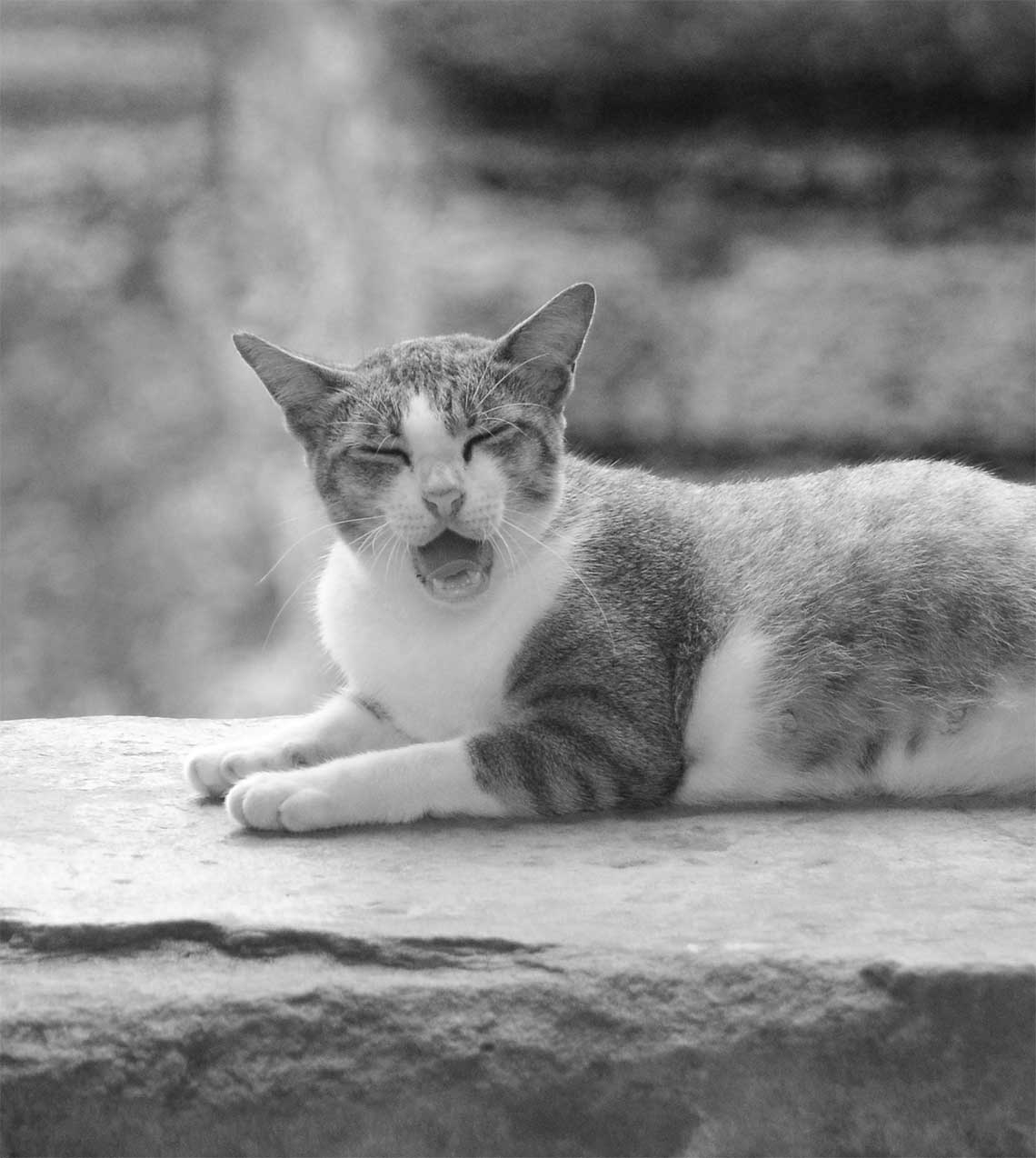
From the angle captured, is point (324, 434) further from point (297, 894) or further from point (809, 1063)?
point (809, 1063)

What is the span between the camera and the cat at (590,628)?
7.45 ft

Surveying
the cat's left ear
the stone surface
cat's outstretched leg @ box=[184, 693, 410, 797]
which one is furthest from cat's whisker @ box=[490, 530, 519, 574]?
the stone surface

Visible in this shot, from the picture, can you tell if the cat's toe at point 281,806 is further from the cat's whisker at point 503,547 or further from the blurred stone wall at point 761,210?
the blurred stone wall at point 761,210

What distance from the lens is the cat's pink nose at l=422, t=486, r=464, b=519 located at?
2230mm

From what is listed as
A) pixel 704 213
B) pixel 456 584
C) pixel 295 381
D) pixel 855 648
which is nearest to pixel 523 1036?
pixel 456 584

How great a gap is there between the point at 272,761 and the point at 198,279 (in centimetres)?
291

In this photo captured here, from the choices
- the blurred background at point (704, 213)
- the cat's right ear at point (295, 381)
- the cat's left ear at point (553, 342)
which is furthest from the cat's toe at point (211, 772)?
the blurred background at point (704, 213)

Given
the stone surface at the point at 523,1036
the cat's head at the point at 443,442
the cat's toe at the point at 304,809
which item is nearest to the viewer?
the stone surface at the point at 523,1036

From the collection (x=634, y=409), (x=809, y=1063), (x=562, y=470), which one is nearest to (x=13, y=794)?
(x=562, y=470)

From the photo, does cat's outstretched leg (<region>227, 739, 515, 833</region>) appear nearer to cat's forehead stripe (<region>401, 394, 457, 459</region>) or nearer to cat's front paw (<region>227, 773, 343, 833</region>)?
cat's front paw (<region>227, 773, 343, 833</region>)

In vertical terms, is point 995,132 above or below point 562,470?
above

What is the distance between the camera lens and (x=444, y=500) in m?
2.23

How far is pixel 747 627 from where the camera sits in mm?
2381

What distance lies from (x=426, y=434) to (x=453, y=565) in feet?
0.67
